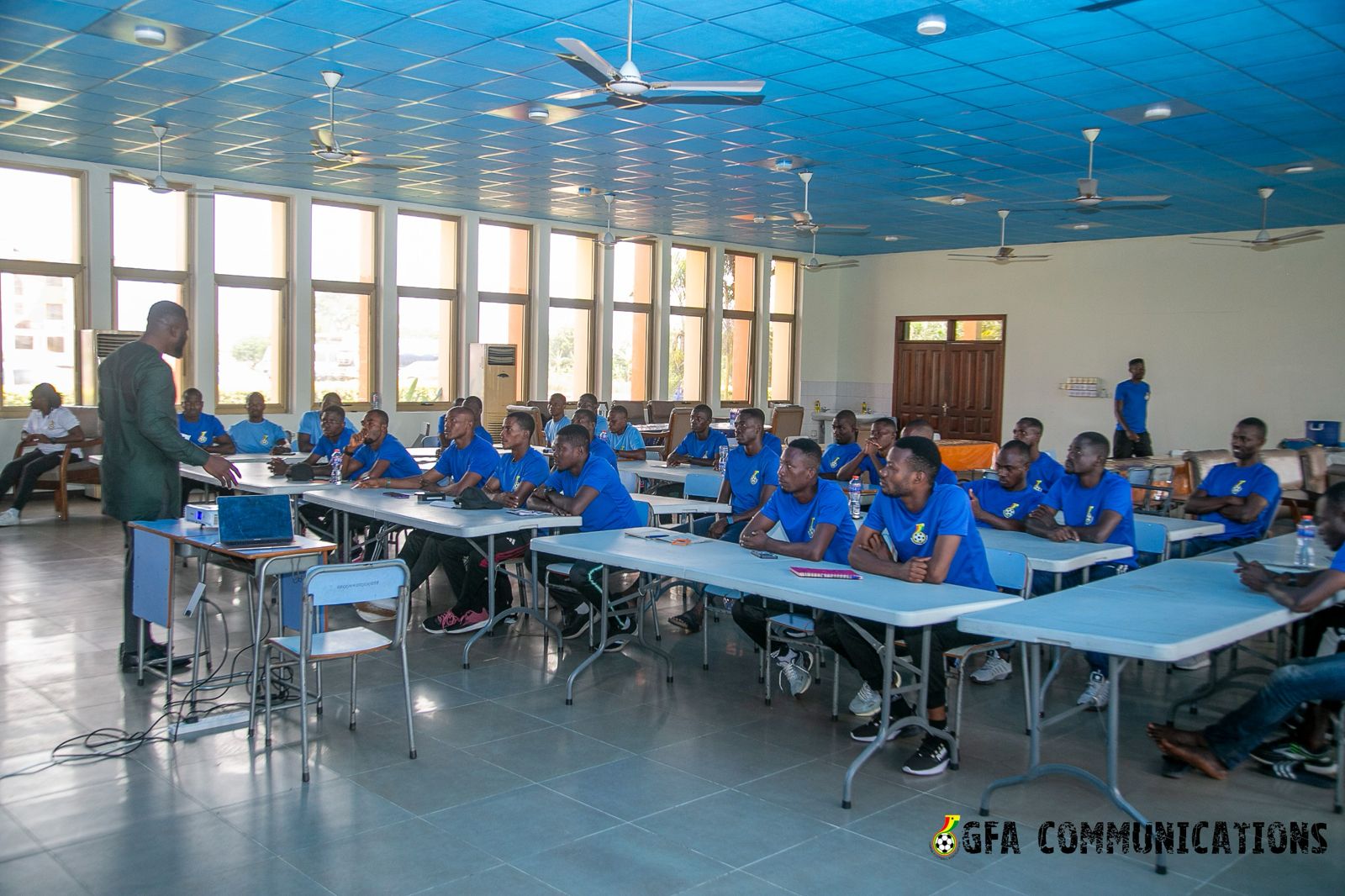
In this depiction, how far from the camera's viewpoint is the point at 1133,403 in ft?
43.0

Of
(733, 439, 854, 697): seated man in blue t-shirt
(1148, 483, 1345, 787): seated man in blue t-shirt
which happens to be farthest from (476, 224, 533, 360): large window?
(1148, 483, 1345, 787): seated man in blue t-shirt

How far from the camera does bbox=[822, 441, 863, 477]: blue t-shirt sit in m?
8.17

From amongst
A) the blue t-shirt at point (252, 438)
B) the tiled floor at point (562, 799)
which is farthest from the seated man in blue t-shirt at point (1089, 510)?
the blue t-shirt at point (252, 438)

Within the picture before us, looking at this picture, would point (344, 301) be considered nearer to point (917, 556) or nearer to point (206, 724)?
point (206, 724)

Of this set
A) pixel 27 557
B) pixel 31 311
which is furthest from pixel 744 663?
pixel 31 311

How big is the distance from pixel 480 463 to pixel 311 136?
4.90m

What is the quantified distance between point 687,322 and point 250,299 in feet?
22.7

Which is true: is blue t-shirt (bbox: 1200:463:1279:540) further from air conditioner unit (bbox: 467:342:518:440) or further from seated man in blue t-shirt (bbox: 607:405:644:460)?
air conditioner unit (bbox: 467:342:518:440)

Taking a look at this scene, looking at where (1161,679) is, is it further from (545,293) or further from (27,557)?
(545,293)

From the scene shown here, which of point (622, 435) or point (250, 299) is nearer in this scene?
point (622, 435)

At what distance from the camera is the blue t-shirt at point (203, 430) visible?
346 inches

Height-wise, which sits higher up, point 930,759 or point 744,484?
point 744,484

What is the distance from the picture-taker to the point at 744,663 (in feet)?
18.2

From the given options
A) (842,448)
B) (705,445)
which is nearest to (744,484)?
(842,448)
